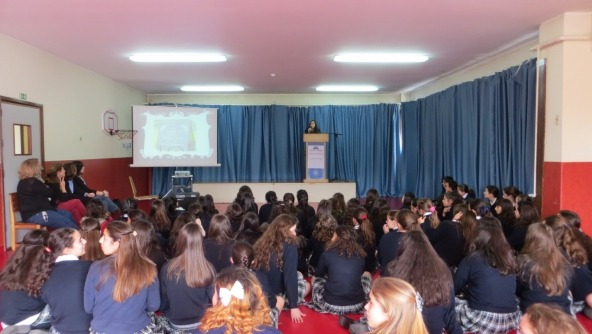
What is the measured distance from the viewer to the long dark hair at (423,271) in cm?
256

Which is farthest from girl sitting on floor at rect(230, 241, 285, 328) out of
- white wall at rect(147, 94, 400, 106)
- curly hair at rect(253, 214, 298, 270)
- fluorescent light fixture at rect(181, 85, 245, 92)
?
white wall at rect(147, 94, 400, 106)

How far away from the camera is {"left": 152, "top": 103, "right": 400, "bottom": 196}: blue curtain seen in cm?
1159

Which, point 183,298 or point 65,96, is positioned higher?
point 65,96

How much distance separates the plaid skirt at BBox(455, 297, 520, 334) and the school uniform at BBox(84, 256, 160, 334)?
2.20 m

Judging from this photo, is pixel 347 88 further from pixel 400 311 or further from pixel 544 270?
pixel 400 311

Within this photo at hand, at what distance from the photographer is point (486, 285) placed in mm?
2967

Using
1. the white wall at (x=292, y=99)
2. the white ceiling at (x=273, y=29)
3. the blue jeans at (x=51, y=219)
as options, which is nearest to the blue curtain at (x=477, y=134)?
the white ceiling at (x=273, y=29)

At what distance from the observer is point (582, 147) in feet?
15.9

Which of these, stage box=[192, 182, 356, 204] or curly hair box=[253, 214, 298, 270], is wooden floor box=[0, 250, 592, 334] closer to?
curly hair box=[253, 214, 298, 270]

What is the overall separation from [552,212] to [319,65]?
424cm

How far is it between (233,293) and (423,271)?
4.33ft

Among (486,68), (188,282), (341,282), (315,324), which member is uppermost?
(486,68)

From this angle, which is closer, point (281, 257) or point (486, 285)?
point (486, 285)

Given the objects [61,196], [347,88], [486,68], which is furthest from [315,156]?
[61,196]
